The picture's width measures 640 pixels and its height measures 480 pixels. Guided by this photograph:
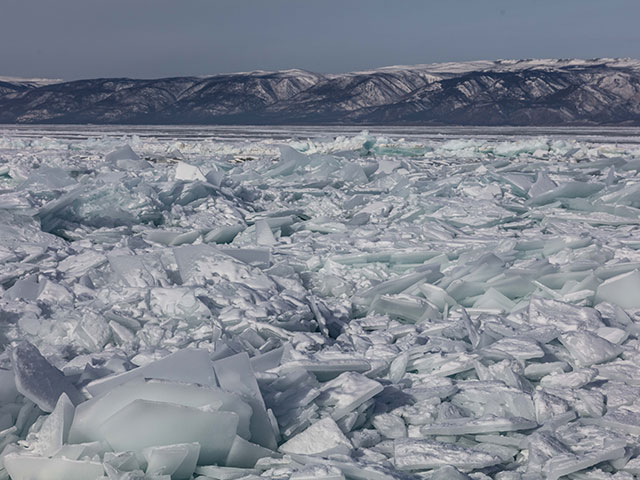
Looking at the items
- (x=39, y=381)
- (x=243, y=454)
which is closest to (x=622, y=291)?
(x=243, y=454)

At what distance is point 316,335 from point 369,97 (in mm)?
74565

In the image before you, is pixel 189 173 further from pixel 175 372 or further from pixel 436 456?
pixel 436 456

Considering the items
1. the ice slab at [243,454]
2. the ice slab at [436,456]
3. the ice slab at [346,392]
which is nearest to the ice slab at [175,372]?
the ice slab at [243,454]

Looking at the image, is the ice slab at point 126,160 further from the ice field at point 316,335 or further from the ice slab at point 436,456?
the ice slab at point 436,456

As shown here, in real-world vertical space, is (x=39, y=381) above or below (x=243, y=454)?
above

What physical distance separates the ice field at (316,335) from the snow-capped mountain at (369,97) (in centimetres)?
5427

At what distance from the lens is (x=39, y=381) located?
8.50 feet

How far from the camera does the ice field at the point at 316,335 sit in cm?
245

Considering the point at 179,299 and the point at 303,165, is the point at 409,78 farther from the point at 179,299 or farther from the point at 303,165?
the point at 179,299

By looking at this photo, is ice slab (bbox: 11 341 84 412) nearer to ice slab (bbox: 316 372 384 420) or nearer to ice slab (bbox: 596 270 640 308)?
ice slab (bbox: 316 372 384 420)

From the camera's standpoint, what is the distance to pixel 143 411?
2346 millimetres

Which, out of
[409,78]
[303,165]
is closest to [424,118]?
[409,78]

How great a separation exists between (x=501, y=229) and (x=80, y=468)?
4.53 metres

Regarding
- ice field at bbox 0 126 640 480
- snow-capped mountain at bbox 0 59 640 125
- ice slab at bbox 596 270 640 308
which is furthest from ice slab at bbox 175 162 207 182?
snow-capped mountain at bbox 0 59 640 125
